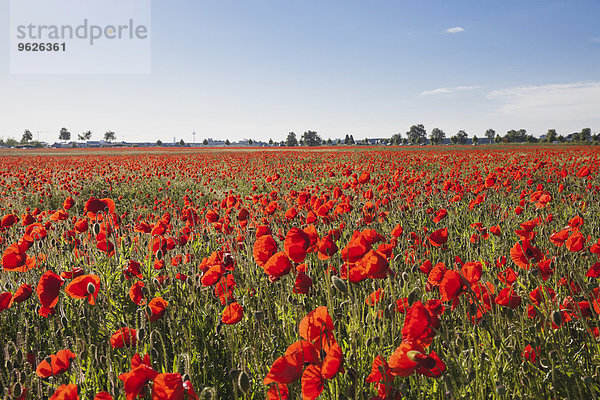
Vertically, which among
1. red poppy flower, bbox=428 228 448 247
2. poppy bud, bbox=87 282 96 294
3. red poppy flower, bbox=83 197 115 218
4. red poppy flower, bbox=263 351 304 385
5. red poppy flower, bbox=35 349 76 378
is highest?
red poppy flower, bbox=83 197 115 218

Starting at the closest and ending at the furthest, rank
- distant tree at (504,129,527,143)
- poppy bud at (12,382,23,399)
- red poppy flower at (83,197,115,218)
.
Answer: poppy bud at (12,382,23,399) < red poppy flower at (83,197,115,218) < distant tree at (504,129,527,143)

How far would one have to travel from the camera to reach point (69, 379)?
1.95 metres

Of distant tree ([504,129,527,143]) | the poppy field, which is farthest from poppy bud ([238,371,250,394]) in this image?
distant tree ([504,129,527,143])

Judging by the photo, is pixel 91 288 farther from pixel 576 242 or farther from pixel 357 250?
pixel 576 242

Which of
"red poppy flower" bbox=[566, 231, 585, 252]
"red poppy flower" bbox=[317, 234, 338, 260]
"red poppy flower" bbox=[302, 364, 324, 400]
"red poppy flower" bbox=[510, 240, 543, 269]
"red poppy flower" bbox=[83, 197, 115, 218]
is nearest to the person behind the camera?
"red poppy flower" bbox=[302, 364, 324, 400]

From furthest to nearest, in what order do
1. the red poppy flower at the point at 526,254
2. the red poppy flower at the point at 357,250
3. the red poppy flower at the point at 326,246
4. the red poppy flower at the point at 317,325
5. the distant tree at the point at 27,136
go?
1. the distant tree at the point at 27,136
2. the red poppy flower at the point at 526,254
3. the red poppy flower at the point at 326,246
4. the red poppy flower at the point at 357,250
5. the red poppy flower at the point at 317,325

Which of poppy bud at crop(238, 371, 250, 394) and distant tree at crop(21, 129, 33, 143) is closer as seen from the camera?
poppy bud at crop(238, 371, 250, 394)

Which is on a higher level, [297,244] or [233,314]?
[297,244]

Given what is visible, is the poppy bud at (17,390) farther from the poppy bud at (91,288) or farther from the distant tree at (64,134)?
the distant tree at (64,134)

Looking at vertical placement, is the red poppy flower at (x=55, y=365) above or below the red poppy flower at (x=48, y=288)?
below

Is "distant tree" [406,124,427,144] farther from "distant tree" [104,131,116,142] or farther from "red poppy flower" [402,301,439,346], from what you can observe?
"red poppy flower" [402,301,439,346]

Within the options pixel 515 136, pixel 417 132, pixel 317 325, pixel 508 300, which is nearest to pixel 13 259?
pixel 317 325

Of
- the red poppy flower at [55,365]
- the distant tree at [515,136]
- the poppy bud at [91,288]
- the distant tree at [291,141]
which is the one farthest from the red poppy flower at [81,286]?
the distant tree at [515,136]

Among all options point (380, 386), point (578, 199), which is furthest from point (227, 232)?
point (578, 199)
